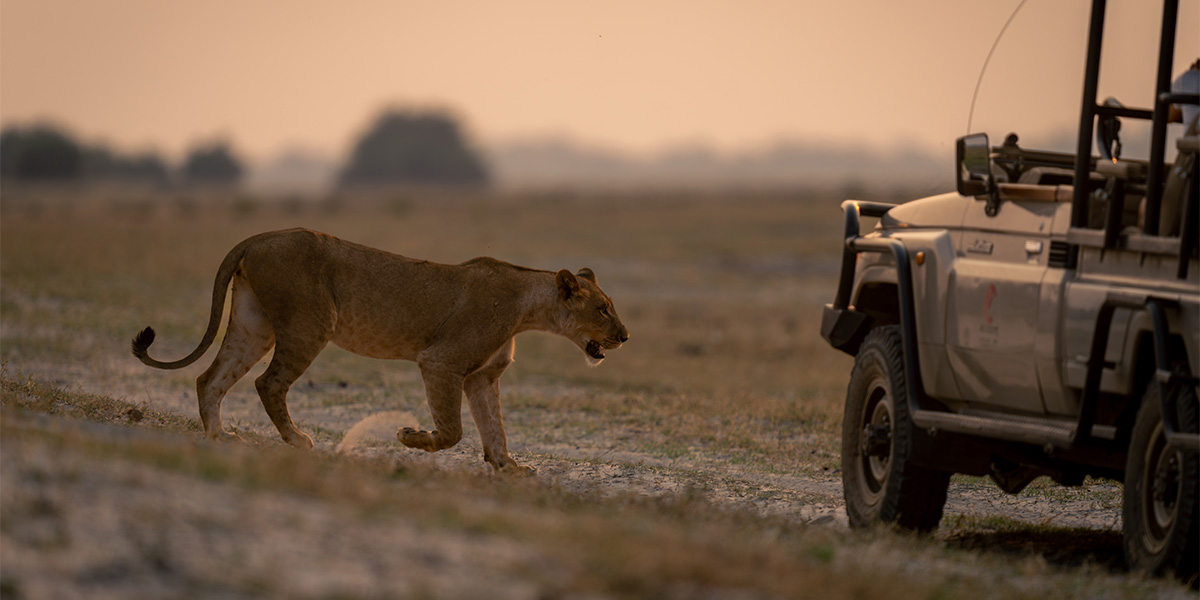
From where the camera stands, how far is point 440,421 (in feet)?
27.9

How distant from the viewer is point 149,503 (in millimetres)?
4922

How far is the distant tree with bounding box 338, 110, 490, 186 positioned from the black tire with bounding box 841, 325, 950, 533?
16778 centimetres

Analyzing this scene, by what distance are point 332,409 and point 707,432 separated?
10.9 feet

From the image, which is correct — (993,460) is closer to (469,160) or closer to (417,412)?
(417,412)

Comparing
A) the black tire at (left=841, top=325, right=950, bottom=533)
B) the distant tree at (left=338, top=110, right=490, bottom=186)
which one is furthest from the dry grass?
the distant tree at (left=338, top=110, right=490, bottom=186)

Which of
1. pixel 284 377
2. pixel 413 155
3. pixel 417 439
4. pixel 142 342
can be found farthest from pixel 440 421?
pixel 413 155

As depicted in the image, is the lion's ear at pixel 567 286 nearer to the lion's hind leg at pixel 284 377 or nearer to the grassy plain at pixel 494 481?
the grassy plain at pixel 494 481

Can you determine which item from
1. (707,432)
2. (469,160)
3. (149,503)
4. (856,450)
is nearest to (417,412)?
(707,432)

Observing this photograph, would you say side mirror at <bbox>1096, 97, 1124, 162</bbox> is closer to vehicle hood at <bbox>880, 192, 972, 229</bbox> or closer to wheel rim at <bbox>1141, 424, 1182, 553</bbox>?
vehicle hood at <bbox>880, 192, 972, 229</bbox>

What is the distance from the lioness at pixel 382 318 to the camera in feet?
28.2

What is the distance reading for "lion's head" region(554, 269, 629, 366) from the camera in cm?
905

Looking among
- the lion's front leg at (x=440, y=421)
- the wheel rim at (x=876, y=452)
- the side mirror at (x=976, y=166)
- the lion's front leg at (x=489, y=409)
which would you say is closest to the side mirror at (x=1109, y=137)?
the side mirror at (x=976, y=166)

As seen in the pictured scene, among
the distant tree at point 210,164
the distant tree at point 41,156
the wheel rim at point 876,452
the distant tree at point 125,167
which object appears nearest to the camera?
the wheel rim at point 876,452

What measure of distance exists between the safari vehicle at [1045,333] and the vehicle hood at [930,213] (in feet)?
0.04
